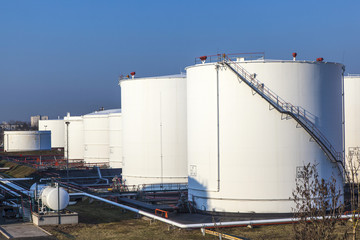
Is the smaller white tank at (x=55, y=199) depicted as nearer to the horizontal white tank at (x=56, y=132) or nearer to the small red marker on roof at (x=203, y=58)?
the small red marker on roof at (x=203, y=58)

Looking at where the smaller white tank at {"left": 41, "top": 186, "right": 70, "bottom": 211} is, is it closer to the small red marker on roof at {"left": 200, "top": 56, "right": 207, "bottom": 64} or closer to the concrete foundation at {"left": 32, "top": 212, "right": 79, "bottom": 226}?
the concrete foundation at {"left": 32, "top": 212, "right": 79, "bottom": 226}

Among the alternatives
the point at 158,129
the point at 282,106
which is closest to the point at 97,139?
the point at 158,129

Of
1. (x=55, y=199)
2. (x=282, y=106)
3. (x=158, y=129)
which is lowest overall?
(x=55, y=199)

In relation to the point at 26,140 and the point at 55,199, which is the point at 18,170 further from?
the point at 55,199

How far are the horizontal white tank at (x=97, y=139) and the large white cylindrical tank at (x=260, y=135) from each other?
3931 cm

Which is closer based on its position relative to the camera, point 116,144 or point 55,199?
point 55,199

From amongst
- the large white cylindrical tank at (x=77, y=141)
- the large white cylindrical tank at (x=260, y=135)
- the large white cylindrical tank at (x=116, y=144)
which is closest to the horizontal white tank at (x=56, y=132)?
the large white cylindrical tank at (x=77, y=141)

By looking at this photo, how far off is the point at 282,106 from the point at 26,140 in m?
79.6

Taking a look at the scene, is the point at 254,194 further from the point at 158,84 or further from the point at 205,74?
the point at 158,84

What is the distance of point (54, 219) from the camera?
99.7ft

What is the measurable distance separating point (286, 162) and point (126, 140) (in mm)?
18429

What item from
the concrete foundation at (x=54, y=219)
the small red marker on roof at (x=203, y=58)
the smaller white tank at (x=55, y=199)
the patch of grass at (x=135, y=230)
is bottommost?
the patch of grass at (x=135, y=230)

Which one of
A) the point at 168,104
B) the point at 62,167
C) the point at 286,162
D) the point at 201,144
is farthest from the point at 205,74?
the point at 62,167

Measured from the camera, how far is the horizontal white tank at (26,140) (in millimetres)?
102625
